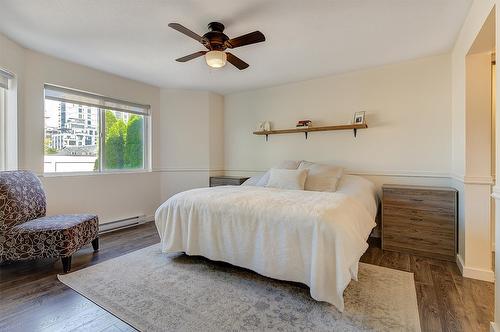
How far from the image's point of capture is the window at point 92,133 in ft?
10.9

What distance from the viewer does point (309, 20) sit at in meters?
2.34

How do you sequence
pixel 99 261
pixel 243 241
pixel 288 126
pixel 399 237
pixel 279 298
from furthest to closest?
pixel 288 126
pixel 399 237
pixel 99 261
pixel 243 241
pixel 279 298

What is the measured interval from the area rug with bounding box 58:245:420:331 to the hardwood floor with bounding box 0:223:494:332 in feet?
0.26

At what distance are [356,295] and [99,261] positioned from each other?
262 centimetres

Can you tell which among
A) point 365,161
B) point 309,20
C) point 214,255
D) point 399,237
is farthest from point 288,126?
point 214,255

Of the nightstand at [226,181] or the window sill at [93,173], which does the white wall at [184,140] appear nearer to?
the nightstand at [226,181]

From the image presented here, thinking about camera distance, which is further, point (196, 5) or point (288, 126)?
point (288, 126)

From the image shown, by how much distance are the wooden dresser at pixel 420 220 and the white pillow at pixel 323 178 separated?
0.60 m

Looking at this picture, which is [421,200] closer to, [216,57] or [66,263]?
[216,57]

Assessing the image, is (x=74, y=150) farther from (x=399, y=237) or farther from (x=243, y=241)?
(x=399, y=237)

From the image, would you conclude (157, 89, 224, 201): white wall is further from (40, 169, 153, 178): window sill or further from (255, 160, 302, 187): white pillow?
(255, 160, 302, 187): white pillow

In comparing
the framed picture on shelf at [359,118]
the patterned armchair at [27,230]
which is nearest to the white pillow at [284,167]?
the framed picture on shelf at [359,118]

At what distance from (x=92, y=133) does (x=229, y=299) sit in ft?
10.9

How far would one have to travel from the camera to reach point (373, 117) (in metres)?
3.56
